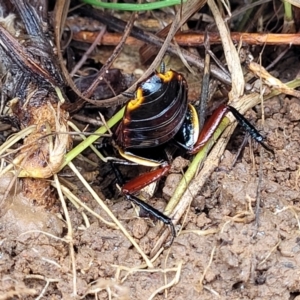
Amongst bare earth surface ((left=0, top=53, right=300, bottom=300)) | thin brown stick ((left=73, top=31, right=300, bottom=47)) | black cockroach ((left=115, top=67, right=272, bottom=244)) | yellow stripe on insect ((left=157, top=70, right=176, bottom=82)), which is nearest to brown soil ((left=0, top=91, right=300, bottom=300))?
bare earth surface ((left=0, top=53, right=300, bottom=300))

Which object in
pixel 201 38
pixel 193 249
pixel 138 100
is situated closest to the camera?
pixel 193 249

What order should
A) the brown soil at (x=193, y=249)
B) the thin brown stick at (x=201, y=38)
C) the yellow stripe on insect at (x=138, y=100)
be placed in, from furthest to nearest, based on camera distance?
1. the thin brown stick at (x=201, y=38)
2. the yellow stripe on insect at (x=138, y=100)
3. the brown soil at (x=193, y=249)

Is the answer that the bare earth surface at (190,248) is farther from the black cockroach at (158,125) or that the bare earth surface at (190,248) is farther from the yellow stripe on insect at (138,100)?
the yellow stripe on insect at (138,100)

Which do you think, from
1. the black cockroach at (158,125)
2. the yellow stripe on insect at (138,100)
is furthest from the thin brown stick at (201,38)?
the yellow stripe on insect at (138,100)

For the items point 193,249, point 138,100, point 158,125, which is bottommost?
point 193,249

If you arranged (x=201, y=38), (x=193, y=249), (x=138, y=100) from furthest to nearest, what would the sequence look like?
1. (x=201, y=38)
2. (x=138, y=100)
3. (x=193, y=249)

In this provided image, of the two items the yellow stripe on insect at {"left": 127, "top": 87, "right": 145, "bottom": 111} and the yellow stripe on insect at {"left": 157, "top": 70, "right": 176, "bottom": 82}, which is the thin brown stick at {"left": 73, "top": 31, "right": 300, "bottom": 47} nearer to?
the yellow stripe on insect at {"left": 157, "top": 70, "right": 176, "bottom": 82}

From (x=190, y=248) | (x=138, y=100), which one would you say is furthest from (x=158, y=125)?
(x=190, y=248)

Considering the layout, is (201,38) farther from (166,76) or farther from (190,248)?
(190,248)

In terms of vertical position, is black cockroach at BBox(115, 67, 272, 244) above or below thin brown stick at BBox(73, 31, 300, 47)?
below

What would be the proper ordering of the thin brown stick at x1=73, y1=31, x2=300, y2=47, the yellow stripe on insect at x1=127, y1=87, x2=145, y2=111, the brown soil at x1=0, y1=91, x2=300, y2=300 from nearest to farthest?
the brown soil at x1=0, y1=91, x2=300, y2=300
the yellow stripe on insect at x1=127, y1=87, x2=145, y2=111
the thin brown stick at x1=73, y1=31, x2=300, y2=47
